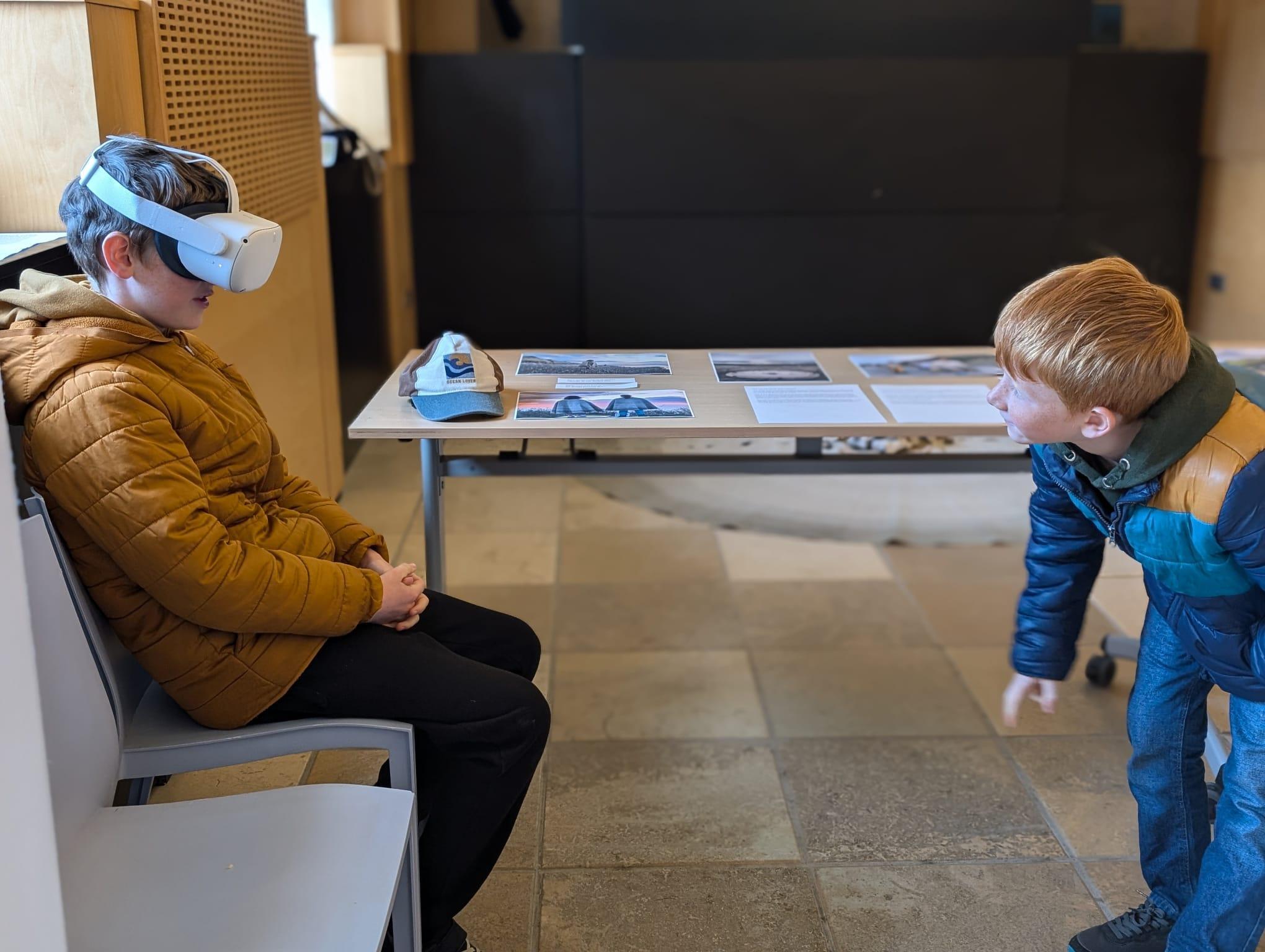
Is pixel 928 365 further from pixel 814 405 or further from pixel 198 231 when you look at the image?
pixel 198 231

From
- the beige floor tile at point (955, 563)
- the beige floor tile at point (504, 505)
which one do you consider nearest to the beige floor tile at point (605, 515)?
the beige floor tile at point (504, 505)

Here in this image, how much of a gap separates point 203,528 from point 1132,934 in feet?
4.76

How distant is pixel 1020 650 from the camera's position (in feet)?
5.87

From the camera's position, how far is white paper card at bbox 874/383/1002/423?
84.6 inches

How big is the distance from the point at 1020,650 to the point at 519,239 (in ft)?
12.5

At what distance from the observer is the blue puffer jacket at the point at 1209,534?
1.41 meters

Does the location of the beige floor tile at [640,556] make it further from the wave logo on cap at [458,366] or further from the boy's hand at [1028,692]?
the boy's hand at [1028,692]

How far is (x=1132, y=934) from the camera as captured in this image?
180 centimetres

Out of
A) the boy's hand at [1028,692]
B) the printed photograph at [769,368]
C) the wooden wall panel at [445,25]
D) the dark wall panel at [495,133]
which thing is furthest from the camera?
the wooden wall panel at [445,25]

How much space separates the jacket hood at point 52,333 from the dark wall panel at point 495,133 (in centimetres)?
379

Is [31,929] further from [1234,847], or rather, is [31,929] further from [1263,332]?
[1263,332]

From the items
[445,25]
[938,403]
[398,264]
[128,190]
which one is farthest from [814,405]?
[445,25]

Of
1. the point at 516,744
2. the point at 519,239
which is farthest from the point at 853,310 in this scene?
the point at 516,744

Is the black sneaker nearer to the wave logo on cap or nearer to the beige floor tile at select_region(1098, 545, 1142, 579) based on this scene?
the wave logo on cap
